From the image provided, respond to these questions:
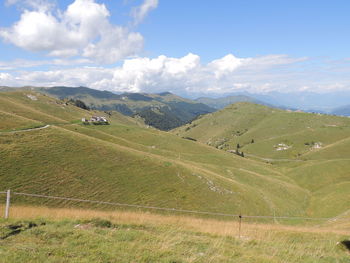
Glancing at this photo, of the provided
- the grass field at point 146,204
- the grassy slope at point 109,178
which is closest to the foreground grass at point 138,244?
the grass field at point 146,204

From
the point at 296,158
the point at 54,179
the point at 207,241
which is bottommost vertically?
the point at 296,158

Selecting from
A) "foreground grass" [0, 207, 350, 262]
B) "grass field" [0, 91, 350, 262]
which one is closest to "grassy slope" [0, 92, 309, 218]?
"grass field" [0, 91, 350, 262]

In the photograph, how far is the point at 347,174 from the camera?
100188mm

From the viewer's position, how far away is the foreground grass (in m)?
10.0

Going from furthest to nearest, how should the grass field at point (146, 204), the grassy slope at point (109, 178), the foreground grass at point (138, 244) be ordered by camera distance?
the grassy slope at point (109, 178), the grass field at point (146, 204), the foreground grass at point (138, 244)

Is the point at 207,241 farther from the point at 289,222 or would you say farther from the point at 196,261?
the point at 289,222

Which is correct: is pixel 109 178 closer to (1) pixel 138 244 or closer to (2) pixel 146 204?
(2) pixel 146 204

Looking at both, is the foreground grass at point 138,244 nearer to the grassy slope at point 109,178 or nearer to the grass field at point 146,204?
the grass field at point 146,204

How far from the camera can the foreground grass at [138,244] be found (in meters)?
10.0

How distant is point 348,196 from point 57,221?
76.7 meters

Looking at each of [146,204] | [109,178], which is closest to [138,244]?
[146,204]

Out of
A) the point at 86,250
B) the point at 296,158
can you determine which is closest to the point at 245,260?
the point at 86,250

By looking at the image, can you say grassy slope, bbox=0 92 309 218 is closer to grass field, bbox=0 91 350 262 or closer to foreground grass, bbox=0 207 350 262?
grass field, bbox=0 91 350 262

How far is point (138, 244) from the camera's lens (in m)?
11.5
